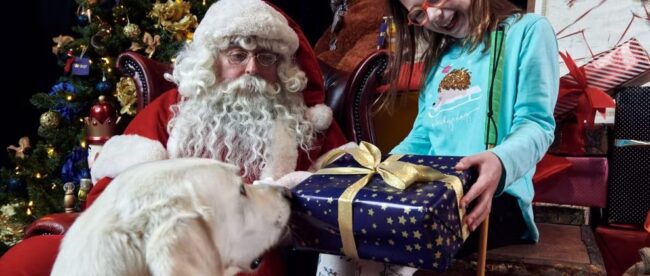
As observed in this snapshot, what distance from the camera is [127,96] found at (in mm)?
3061

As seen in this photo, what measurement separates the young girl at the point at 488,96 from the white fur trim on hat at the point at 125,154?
2.93 ft

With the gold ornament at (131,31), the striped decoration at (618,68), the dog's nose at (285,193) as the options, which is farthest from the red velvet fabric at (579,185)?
the gold ornament at (131,31)

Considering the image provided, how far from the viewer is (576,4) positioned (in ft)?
8.09

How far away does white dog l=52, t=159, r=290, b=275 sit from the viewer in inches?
32.3

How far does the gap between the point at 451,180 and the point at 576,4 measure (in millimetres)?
2004

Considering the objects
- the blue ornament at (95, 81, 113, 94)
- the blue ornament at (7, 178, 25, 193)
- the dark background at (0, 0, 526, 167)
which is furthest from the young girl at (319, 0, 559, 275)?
the blue ornament at (7, 178, 25, 193)

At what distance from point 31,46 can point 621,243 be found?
4.27 meters

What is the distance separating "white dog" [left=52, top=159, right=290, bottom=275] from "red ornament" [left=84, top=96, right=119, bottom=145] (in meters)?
2.09

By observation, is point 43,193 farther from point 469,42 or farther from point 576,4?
point 576,4

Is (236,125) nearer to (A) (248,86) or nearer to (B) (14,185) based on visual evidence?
(A) (248,86)

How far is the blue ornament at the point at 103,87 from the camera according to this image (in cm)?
306

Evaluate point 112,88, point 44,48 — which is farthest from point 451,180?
point 44,48

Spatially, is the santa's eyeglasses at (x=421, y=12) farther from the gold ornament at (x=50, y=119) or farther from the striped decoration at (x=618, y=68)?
the gold ornament at (x=50, y=119)

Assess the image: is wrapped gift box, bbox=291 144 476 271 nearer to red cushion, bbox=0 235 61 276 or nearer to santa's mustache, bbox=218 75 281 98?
red cushion, bbox=0 235 61 276
